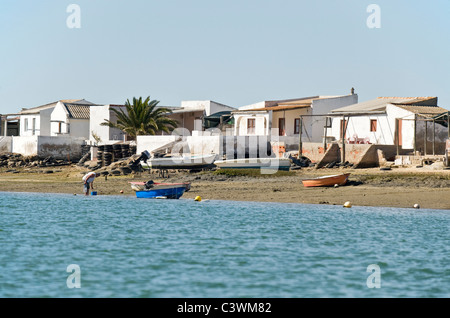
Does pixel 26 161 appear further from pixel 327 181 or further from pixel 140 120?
pixel 327 181

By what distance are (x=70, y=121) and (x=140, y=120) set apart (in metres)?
11.8

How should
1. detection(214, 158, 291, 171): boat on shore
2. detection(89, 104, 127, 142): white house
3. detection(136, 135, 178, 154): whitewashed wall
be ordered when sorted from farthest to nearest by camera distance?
detection(89, 104, 127, 142): white house
detection(136, 135, 178, 154): whitewashed wall
detection(214, 158, 291, 171): boat on shore

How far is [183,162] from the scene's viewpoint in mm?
43906

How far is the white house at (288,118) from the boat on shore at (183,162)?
12.9m

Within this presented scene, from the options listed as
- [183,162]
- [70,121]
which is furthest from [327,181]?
[70,121]

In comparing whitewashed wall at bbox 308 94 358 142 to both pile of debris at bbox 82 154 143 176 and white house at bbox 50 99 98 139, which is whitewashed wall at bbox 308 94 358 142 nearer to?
pile of debris at bbox 82 154 143 176

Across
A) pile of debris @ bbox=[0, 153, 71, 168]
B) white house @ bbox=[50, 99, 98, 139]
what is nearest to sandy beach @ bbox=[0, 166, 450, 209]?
pile of debris @ bbox=[0, 153, 71, 168]

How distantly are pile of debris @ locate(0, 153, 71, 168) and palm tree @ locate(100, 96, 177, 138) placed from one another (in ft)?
17.8

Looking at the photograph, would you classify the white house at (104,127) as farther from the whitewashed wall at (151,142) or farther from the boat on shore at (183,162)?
the boat on shore at (183,162)

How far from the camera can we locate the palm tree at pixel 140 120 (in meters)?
59.1

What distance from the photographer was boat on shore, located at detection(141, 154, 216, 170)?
1727 inches

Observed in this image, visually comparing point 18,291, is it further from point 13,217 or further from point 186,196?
point 186,196

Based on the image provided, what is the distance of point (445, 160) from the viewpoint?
1426 inches

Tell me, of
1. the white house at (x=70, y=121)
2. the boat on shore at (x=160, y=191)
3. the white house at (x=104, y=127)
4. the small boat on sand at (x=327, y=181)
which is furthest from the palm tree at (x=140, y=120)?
the small boat on sand at (x=327, y=181)
